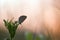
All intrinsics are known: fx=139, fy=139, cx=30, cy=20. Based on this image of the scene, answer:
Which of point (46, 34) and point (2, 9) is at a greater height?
point (2, 9)

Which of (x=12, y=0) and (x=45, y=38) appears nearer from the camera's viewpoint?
(x=45, y=38)

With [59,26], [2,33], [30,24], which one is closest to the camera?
[59,26]

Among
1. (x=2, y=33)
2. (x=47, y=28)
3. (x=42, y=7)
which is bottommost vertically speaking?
(x=2, y=33)

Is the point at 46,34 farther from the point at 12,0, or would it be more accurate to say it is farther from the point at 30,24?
the point at 12,0

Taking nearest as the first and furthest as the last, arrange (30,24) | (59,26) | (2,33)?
(59,26)
(30,24)
(2,33)

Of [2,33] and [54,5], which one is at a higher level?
[54,5]

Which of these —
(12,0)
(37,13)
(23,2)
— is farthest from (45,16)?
(12,0)

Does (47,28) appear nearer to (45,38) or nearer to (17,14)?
(45,38)

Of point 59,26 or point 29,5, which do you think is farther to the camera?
point 29,5

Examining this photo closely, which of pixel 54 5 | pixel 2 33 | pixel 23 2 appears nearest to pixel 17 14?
pixel 23 2
